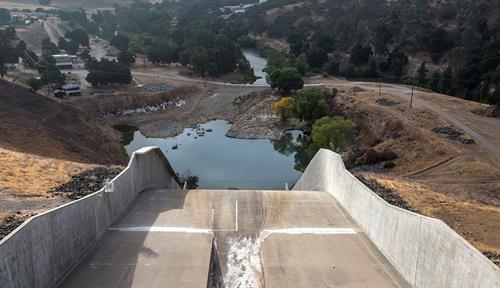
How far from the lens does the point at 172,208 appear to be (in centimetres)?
2075

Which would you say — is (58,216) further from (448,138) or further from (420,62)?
(420,62)

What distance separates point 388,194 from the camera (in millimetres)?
20766

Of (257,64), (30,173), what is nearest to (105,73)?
(257,64)

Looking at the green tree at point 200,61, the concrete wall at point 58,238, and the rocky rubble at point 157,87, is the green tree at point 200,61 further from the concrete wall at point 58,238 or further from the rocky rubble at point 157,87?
the concrete wall at point 58,238

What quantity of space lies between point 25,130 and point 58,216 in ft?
82.6

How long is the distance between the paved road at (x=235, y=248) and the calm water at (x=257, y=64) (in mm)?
59669

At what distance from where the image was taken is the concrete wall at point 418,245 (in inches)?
452

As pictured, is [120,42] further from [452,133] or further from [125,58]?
[452,133]

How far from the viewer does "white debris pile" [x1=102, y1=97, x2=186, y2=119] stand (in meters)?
61.3

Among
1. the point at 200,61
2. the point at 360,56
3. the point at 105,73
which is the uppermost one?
the point at 360,56

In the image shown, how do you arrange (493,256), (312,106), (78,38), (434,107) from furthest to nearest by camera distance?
(78,38) → (312,106) → (434,107) → (493,256)

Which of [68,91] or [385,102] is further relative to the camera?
[68,91]

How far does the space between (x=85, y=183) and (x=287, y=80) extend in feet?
146

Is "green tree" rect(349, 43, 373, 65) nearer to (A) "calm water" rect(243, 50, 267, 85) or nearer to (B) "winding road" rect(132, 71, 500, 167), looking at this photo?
(B) "winding road" rect(132, 71, 500, 167)
